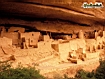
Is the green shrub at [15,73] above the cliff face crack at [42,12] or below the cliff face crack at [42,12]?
below

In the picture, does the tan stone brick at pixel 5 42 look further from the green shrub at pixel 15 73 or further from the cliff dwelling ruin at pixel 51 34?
the green shrub at pixel 15 73

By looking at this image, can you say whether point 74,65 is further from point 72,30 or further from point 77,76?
point 72,30

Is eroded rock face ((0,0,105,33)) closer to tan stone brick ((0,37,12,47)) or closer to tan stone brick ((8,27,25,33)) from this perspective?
tan stone brick ((8,27,25,33))

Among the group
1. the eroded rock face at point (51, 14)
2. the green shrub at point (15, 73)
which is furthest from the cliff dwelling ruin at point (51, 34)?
the green shrub at point (15, 73)

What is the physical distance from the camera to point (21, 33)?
9703 mm

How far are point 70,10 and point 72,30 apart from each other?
2.30 metres

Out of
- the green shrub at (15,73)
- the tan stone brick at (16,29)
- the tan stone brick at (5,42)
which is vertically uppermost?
the tan stone brick at (16,29)

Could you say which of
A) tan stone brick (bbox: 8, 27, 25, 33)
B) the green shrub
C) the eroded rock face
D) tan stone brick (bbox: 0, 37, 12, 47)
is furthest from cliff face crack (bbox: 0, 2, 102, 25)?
the green shrub

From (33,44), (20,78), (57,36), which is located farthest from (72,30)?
(20,78)

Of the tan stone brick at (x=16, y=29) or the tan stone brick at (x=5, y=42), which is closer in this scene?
the tan stone brick at (x=5, y=42)

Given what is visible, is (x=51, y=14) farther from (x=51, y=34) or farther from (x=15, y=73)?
(x=15, y=73)

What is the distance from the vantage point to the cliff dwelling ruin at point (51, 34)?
8.56m

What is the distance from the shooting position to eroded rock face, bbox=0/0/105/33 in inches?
347

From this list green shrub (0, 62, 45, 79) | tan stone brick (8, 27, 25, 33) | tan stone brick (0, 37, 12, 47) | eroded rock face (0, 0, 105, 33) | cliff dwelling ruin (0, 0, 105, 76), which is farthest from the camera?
tan stone brick (8, 27, 25, 33)
